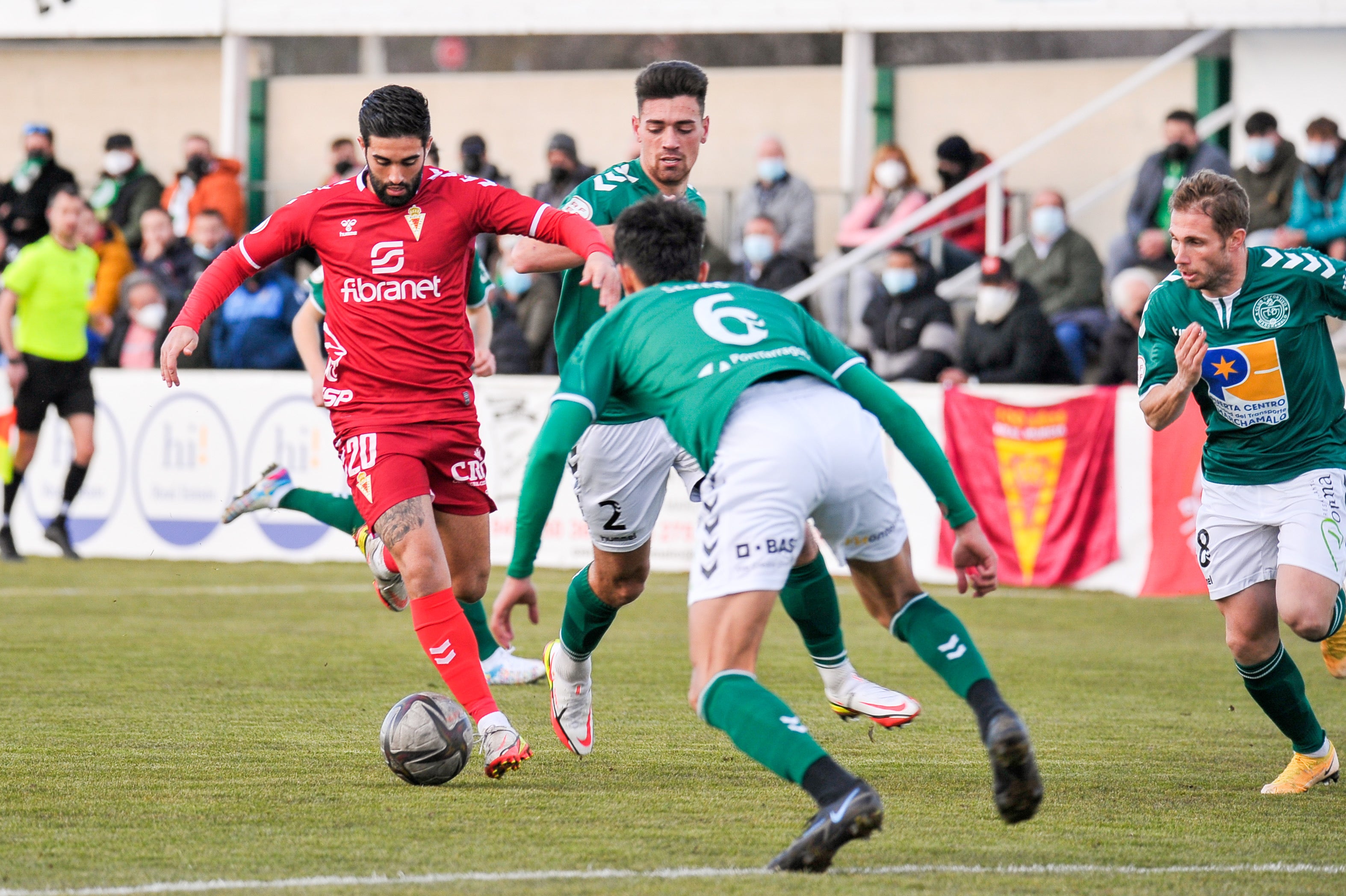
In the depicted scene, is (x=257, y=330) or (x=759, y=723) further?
(x=257, y=330)

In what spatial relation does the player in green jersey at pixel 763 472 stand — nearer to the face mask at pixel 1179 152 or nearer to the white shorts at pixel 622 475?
the white shorts at pixel 622 475

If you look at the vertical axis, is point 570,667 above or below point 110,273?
below

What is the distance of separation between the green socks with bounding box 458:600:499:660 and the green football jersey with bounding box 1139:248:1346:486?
123 inches

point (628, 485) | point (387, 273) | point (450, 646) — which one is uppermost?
point (387, 273)

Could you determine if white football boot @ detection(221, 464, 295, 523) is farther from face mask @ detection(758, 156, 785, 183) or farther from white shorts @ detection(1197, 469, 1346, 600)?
face mask @ detection(758, 156, 785, 183)

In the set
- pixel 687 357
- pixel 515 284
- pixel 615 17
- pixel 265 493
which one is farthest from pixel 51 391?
pixel 687 357

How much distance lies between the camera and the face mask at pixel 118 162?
18328 mm

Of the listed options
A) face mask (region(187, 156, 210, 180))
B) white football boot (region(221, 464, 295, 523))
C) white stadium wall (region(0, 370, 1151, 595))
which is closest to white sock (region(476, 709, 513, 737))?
white football boot (region(221, 464, 295, 523))

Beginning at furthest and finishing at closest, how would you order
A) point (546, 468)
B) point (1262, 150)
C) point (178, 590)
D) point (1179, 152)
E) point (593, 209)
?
point (1179, 152) → point (1262, 150) → point (178, 590) → point (593, 209) → point (546, 468)

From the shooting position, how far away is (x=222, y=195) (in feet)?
57.8

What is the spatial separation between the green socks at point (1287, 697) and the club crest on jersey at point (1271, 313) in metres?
1.11

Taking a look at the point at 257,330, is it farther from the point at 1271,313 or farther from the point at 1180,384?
the point at 1180,384

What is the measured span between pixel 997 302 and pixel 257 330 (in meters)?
6.72

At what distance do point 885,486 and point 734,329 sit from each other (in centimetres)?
61
